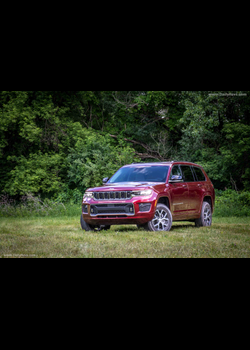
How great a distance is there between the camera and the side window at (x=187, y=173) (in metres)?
12.5

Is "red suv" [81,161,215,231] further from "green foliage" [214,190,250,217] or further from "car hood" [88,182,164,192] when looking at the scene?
"green foliage" [214,190,250,217]

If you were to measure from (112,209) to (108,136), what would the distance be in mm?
19497

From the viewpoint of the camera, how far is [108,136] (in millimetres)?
29656

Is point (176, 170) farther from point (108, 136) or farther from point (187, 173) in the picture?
point (108, 136)

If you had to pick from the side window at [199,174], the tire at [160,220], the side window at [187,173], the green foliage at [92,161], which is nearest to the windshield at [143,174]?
the side window at [187,173]

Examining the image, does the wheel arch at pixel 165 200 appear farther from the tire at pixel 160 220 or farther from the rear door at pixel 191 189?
the rear door at pixel 191 189

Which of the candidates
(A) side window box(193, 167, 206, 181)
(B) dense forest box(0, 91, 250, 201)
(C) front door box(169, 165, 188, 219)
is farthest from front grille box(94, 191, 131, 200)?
(B) dense forest box(0, 91, 250, 201)

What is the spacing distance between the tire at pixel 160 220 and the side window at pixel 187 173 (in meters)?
1.84

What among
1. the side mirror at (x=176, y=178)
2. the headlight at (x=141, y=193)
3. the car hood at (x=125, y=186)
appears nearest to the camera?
the headlight at (x=141, y=193)

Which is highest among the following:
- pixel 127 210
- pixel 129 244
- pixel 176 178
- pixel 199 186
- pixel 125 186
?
pixel 176 178

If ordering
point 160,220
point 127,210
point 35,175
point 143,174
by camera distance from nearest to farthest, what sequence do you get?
point 127,210 → point 160,220 → point 143,174 → point 35,175

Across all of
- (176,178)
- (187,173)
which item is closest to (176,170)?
(187,173)

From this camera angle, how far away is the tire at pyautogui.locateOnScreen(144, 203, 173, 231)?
10562mm
